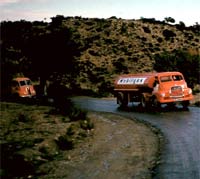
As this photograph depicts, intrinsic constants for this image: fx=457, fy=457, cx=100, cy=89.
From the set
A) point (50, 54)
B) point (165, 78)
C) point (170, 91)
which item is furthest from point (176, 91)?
point (50, 54)

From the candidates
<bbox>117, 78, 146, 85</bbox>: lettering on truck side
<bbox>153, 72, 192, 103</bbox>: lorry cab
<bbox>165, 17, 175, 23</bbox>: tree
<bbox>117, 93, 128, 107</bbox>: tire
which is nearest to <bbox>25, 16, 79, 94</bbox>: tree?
<bbox>117, 78, 146, 85</bbox>: lettering on truck side

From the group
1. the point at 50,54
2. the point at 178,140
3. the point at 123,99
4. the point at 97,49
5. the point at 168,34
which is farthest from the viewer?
the point at 168,34

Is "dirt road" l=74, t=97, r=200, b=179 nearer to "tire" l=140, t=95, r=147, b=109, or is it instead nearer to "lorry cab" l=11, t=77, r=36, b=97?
"tire" l=140, t=95, r=147, b=109

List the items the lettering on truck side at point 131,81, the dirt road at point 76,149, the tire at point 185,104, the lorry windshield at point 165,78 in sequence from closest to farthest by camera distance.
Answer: the dirt road at point 76,149, the tire at point 185,104, the lorry windshield at point 165,78, the lettering on truck side at point 131,81

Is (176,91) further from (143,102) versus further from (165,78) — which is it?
(143,102)

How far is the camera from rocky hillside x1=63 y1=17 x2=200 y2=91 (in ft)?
253

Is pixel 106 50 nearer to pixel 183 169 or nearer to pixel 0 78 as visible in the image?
pixel 0 78

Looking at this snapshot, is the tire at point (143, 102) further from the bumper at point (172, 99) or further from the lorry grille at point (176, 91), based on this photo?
the lorry grille at point (176, 91)

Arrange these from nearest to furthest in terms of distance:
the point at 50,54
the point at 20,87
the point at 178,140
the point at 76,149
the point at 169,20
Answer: the point at 76,149, the point at 178,140, the point at 20,87, the point at 50,54, the point at 169,20

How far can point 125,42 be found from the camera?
90.0 metres

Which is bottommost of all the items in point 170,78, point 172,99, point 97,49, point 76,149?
point 76,149

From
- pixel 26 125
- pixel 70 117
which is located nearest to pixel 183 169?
pixel 26 125

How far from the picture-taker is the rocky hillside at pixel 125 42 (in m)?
77.1

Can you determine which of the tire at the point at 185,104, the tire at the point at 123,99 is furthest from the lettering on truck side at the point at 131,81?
the tire at the point at 185,104
